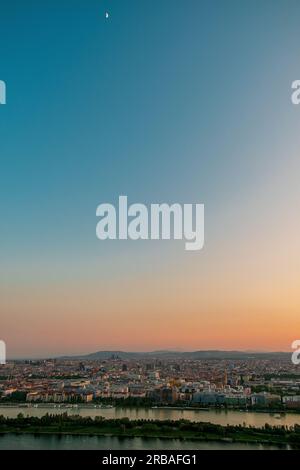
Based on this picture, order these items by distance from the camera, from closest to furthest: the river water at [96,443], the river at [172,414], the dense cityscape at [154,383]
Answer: the river water at [96,443] → the river at [172,414] → the dense cityscape at [154,383]

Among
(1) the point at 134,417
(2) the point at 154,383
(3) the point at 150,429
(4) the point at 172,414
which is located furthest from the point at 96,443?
(2) the point at 154,383

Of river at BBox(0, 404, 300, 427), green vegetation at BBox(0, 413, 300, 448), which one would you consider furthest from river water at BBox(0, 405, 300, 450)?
green vegetation at BBox(0, 413, 300, 448)

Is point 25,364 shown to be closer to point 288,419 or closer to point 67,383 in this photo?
point 67,383

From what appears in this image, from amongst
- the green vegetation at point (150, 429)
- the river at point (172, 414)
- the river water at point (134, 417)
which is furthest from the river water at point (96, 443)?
the river at point (172, 414)

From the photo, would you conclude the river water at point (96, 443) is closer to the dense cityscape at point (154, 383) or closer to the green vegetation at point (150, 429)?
the green vegetation at point (150, 429)

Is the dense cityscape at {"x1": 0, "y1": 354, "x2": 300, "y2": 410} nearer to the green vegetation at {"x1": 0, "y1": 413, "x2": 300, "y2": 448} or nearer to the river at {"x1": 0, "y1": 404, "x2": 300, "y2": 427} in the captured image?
the river at {"x1": 0, "y1": 404, "x2": 300, "y2": 427}
